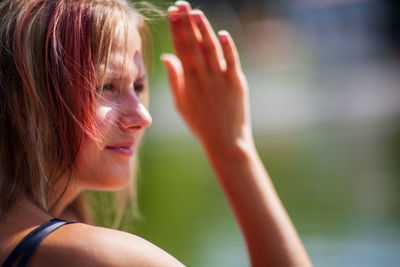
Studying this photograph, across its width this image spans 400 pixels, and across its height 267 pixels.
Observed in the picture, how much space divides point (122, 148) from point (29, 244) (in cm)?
26

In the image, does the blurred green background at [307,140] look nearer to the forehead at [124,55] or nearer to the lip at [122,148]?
the forehead at [124,55]

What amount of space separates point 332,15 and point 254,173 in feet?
37.9

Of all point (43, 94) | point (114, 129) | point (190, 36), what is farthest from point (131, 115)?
point (190, 36)

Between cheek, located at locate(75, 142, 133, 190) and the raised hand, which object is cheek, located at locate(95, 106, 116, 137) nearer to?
cheek, located at locate(75, 142, 133, 190)

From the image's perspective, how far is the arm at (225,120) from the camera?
0.90 metres

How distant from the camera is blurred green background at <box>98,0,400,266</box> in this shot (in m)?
2.93

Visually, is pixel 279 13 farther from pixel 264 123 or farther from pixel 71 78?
pixel 71 78

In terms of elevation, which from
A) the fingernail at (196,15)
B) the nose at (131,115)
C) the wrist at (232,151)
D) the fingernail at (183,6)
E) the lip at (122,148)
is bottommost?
the wrist at (232,151)

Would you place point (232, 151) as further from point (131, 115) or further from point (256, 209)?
point (131, 115)

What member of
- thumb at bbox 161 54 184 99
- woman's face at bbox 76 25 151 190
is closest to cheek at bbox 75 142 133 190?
woman's face at bbox 76 25 151 190

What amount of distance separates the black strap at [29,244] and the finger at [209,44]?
1.61 feet

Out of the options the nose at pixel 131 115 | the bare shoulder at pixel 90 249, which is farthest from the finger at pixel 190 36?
the bare shoulder at pixel 90 249

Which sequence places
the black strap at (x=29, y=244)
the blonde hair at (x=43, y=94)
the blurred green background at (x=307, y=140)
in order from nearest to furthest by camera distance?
1. the black strap at (x=29, y=244)
2. the blonde hair at (x=43, y=94)
3. the blurred green background at (x=307, y=140)

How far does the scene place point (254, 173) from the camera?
94cm
